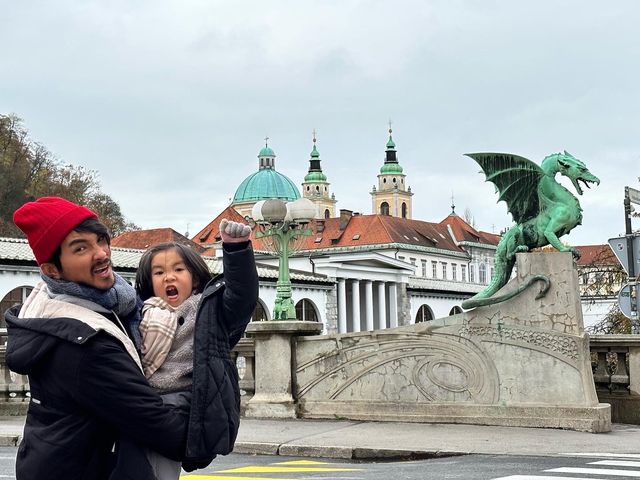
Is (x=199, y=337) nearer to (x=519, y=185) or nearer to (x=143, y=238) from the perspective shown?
(x=519, y=185)

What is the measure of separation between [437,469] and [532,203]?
5473mm

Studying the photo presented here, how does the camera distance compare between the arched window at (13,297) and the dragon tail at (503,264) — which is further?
the arched window at (13,297)

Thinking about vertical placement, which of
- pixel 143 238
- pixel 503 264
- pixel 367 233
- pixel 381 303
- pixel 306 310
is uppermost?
pixel 367 233

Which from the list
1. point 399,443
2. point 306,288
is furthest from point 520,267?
point 306,288

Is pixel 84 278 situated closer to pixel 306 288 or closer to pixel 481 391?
pixel 481 391

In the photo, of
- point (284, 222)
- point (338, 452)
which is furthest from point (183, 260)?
point (284, 222)

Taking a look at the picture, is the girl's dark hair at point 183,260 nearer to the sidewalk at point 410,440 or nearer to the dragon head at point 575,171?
the sidewalk at point 410,440

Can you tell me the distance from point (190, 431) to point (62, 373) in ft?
1.56

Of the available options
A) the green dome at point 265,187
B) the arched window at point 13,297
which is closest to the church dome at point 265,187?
the green dome at point 265,187

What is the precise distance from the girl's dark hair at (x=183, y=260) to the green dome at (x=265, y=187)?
163612 millimetres

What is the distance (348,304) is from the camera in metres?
90.8

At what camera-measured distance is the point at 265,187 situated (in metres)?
170

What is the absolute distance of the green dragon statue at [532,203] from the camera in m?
14.4

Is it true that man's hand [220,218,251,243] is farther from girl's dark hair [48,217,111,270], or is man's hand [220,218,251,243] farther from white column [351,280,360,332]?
white column [351,280,360,332]
